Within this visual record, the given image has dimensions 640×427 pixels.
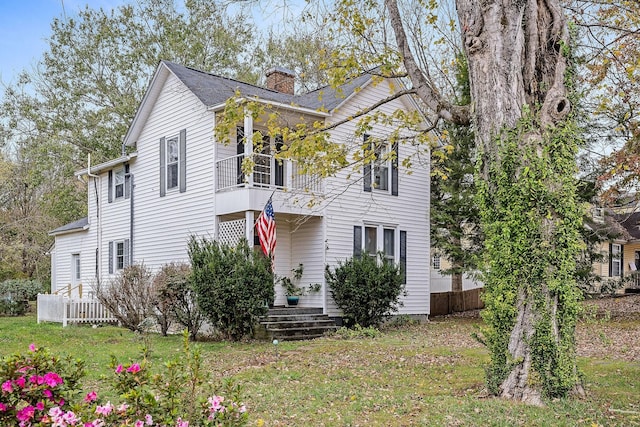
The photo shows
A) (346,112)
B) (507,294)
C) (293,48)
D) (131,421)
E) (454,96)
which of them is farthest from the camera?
(293,48)

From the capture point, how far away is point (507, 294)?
707cm

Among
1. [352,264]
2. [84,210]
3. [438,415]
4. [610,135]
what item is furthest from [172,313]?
[84,210]

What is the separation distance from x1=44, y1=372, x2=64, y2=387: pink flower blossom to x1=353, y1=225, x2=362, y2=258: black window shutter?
13.4 metres

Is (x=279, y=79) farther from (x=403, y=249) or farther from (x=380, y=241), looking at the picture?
(x=403, y=249)

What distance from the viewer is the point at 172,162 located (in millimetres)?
17500

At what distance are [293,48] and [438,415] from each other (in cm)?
2297

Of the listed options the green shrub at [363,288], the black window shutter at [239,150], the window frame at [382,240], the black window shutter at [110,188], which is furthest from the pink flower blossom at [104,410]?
the black window shutter at [110,188]

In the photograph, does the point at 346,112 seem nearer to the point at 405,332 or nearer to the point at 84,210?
the point at 405,332

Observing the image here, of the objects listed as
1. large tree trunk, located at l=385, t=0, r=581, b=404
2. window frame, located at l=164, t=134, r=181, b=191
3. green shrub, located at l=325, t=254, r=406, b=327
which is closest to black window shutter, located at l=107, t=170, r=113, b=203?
window frame, located at l=164, t=134, r=181, b=191

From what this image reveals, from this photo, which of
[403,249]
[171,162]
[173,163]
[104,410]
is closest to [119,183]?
[171,162]

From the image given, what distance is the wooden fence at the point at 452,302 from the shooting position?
73.0 feet

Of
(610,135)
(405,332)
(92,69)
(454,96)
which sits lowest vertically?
(405,332)

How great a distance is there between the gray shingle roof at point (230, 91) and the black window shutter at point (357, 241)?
3.57m

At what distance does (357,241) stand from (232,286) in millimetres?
5028
